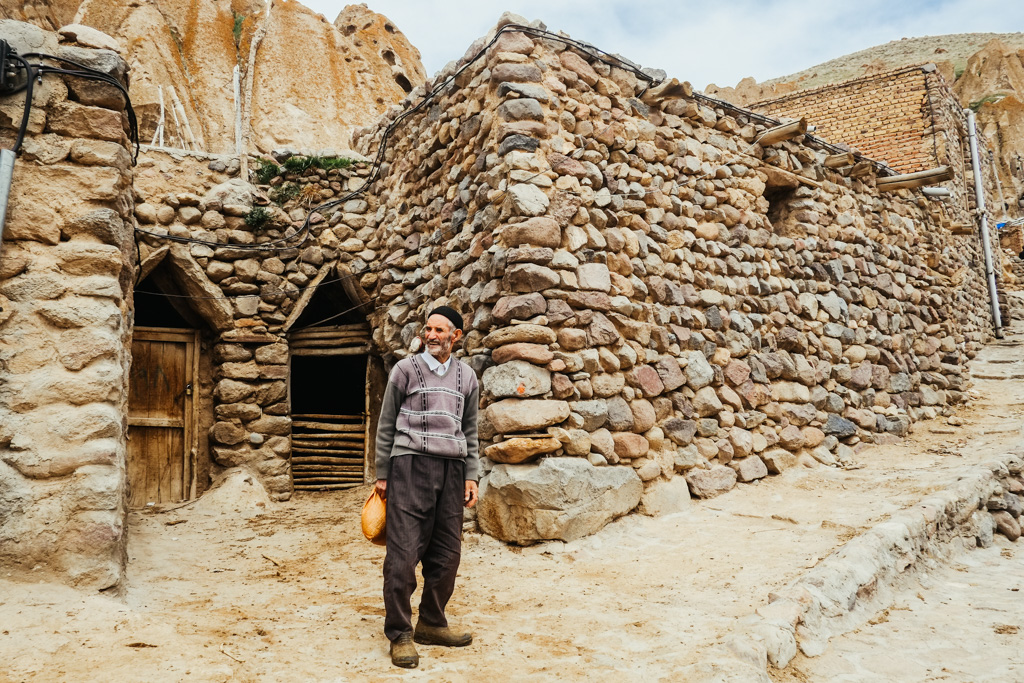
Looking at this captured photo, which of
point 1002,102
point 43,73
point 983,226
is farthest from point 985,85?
point 43,73

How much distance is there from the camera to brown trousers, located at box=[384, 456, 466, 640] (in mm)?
2684

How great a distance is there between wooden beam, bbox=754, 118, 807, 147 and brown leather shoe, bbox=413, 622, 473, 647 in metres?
5.52

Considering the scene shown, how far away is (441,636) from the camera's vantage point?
2822 mm

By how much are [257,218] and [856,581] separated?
6148 millimetres

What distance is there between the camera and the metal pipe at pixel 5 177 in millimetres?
3070

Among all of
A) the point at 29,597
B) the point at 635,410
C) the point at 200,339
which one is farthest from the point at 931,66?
the point at 29,597

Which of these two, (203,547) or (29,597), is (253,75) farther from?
(29,597)

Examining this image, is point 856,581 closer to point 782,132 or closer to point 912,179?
point 782,132

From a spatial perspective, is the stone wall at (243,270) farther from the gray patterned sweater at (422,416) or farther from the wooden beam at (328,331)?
the gray patterned sweater at (422,416)

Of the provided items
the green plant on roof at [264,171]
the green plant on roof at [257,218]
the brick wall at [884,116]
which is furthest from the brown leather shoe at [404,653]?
the brick wall at [884,116]

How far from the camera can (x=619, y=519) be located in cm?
454

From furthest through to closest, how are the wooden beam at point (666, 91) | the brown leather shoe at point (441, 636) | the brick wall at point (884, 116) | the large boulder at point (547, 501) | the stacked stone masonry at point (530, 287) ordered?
the brick wall at point (884, 116) → the wooden beam at point (666, 91) → the large boulder at point (547, 501) → the stacked stone masonry at point (530, 287) → the brown leather shoe at point (441, 636)

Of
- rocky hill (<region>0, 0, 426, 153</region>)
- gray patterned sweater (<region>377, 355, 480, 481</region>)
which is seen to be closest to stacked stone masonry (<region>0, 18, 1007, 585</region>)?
gray patterned sweater (<region>377, 355, 480, 481</region>)

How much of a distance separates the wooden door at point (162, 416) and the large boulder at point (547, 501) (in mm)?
3691
